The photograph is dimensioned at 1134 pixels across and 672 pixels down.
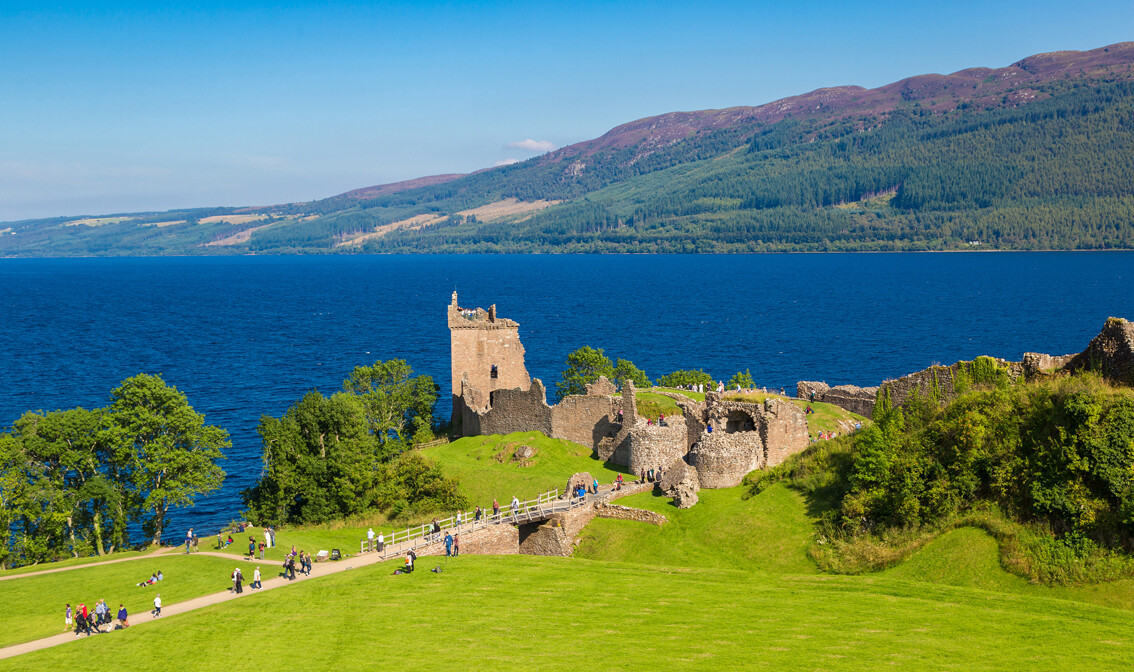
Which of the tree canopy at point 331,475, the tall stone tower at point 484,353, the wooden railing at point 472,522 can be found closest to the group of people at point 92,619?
the wooden railing at point 472,522

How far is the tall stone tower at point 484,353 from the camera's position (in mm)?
68938

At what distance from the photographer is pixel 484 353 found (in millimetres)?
69500

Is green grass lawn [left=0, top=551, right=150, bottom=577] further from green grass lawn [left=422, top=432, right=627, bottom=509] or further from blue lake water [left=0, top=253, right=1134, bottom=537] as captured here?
green grass lawn [left=422, top=432, right=627, bottom=509]

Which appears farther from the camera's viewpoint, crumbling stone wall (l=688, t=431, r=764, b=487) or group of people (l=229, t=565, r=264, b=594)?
crumbling stone wall (l=688, t=431, r=764, b=487)

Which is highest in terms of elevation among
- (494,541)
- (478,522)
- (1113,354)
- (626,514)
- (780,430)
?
(1113,354)

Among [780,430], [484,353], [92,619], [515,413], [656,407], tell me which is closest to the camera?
[92,619]

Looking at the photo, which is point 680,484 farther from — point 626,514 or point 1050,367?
point 1050,367

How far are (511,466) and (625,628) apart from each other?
1109 inches

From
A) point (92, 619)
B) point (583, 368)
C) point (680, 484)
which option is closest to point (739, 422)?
point (680, 484)

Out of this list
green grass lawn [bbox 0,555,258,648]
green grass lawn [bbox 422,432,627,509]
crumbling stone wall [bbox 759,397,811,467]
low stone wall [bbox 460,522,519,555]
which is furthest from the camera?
green grass lawn [bbox 422,432,627,509]

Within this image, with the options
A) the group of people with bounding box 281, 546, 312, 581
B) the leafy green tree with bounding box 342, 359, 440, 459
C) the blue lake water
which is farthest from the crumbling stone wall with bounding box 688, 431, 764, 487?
the blue lake water

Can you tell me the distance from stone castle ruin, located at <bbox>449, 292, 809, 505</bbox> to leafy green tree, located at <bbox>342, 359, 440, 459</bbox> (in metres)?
5.48

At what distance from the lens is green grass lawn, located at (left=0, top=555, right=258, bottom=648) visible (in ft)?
106

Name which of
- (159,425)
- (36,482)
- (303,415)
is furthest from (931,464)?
(36,482)
